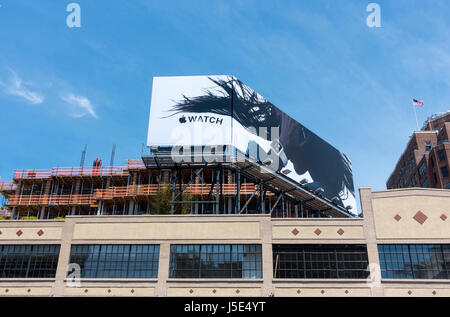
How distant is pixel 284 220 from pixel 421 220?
32.3 ft

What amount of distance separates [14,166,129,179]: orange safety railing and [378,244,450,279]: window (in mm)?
38399

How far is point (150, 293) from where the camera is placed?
29.1 meters

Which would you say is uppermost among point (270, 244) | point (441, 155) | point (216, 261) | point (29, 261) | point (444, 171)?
point (441, 155)

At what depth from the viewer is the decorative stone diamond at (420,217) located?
3034cm

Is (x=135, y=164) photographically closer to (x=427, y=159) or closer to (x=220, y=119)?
(x=220, y=119)

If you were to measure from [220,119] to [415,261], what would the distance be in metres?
19.1

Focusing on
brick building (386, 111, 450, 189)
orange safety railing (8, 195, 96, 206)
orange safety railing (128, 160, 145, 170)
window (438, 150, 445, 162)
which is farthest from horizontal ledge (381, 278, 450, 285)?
window (438, 150, 445, 162)

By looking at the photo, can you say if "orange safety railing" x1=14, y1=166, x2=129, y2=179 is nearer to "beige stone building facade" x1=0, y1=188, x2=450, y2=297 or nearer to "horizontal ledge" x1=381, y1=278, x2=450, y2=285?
"beige stone building facade" x1=0, y1=188, x2=450, y2=297

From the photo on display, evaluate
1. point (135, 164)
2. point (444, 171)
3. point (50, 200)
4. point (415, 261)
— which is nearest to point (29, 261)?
point (135, 164)

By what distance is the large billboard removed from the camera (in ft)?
120

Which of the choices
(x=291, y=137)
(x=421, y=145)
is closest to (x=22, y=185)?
(x=291, y=137)

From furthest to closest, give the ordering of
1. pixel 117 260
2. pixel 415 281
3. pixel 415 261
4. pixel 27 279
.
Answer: pixel 27 279 → pixel 117 260 → pixel 415 261 → pixel 415 281

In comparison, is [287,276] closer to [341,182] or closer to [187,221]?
[187,221]

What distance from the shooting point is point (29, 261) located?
102 ft
